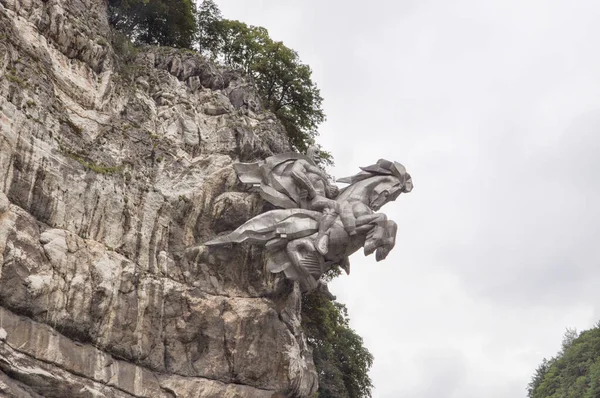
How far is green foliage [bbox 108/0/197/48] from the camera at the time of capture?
26.0m

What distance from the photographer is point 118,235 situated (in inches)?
709

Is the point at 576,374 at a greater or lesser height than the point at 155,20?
lesser

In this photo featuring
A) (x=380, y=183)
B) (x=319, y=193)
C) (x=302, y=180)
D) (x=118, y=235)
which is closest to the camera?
(x=118, y=235)

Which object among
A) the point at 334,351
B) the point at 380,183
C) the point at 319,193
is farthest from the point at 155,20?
the point at 334,351

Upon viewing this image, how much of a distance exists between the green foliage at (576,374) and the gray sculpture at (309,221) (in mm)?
28040

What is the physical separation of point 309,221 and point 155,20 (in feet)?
37.0

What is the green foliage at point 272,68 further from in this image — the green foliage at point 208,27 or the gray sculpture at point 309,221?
the gray sculpture at point 309,221

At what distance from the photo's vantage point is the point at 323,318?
2958cm

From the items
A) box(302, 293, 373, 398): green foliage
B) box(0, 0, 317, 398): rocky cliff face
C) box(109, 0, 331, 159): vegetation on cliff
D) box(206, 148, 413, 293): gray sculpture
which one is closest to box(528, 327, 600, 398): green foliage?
box(302, 293, 373, 398): green foliage

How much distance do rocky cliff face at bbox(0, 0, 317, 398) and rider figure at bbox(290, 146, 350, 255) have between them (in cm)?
149

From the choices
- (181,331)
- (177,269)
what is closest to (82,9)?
(177,269)

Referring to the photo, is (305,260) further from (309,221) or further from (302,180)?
(302,180)

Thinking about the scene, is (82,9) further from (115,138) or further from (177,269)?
(177,269)

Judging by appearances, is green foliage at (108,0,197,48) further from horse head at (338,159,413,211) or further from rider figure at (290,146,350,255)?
horse head at (338,159,413,211)
